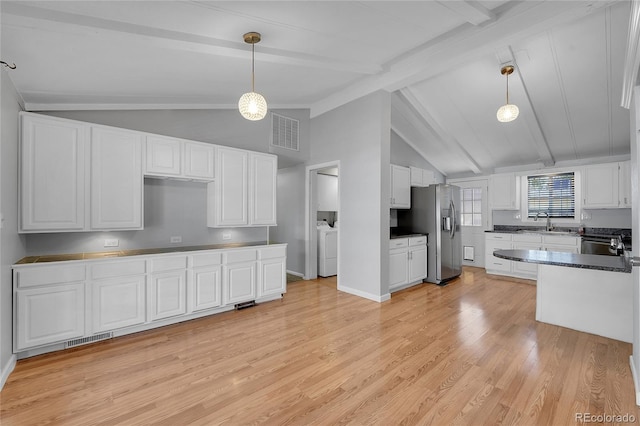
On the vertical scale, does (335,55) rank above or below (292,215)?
above

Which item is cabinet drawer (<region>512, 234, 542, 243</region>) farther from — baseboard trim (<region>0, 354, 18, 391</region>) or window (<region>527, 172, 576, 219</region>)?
baseboard trim (<region>0, 354, 18, 391</region>)

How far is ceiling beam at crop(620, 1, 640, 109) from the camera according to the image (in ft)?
5.74

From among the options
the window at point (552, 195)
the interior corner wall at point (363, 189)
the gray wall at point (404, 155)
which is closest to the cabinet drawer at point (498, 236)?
the window at point (552, 195)

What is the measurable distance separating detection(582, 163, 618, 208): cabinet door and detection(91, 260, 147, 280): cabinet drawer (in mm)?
7319

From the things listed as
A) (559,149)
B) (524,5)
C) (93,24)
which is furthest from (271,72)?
(559,149)

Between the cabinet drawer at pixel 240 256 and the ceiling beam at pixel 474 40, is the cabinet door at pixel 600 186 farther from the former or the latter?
the cabinet drawer at pixel 240 256

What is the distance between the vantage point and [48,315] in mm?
2566

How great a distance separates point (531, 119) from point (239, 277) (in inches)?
209

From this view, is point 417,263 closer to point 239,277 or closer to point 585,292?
point 585,292

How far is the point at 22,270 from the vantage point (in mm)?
2463

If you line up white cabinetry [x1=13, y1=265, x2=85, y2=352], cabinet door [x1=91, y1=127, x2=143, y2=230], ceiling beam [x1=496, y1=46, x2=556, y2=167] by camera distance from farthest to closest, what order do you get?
1. ceiling beam [x1=496, y1=46, x2=556, y2=167]
2. cabinet door [x1=91, y1=127, x2=143, y2=230]
3. white cabinetry [x1=13, y1=265, x2=85, y2=352]

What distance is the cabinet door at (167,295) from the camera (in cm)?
313

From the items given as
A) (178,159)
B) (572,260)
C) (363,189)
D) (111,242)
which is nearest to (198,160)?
(178,159)

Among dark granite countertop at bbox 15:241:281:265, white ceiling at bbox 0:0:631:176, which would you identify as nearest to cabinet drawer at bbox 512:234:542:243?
white ceiling at bbox 0:0:631:176
